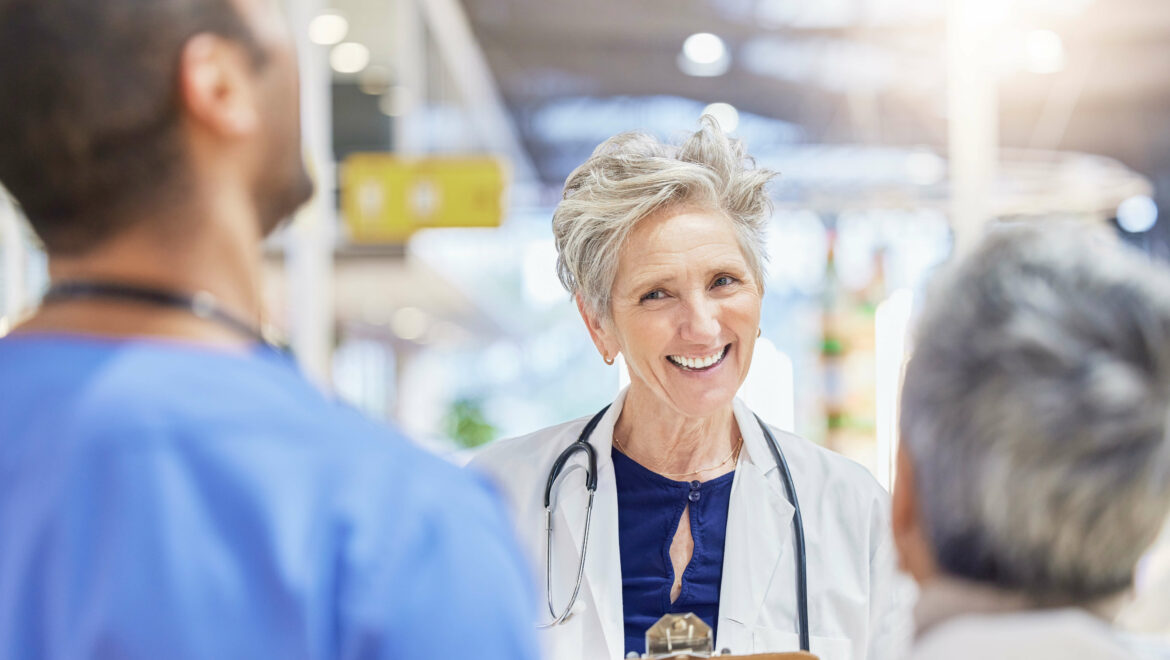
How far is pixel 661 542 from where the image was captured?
6.06 ft

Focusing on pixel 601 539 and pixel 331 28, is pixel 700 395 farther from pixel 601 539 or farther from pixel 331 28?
pixel 331 28

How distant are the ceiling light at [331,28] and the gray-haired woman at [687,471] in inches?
305

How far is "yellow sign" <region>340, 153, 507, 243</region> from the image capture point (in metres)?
7.93

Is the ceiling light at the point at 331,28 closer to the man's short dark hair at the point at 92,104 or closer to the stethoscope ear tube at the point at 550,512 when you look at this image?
the stethoscope ear tube at the point at 550,512

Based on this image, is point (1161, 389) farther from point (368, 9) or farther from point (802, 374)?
point (368, 9)

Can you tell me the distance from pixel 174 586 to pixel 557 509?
1.22 m

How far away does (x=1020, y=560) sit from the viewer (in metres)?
0.83

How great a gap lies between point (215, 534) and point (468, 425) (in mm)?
13510

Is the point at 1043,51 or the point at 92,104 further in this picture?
the point at 1043,51

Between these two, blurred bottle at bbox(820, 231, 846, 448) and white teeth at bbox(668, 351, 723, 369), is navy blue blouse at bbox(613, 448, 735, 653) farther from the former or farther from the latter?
blurred bottle at bbox(820, 231, 846, 448)

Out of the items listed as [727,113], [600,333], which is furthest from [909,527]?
[727,113]

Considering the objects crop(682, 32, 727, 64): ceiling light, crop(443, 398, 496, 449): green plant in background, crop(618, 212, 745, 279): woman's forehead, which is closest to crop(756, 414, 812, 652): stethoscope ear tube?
crop(618, 212, 745, 279): woman's forehead

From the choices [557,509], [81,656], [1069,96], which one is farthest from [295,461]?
[1069,96]

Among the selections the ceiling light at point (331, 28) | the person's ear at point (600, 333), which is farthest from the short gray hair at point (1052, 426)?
the ceiling light at point (331, 28)
